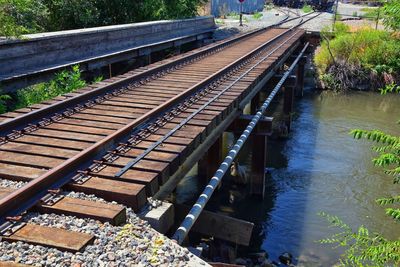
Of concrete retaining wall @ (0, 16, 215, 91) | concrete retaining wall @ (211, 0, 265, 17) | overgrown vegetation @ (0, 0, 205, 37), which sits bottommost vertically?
concrete retaining wall @ (0, 16, 215, 91)

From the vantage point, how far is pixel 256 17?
36.4m

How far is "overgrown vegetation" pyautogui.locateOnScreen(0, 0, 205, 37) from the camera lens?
11.5 meters

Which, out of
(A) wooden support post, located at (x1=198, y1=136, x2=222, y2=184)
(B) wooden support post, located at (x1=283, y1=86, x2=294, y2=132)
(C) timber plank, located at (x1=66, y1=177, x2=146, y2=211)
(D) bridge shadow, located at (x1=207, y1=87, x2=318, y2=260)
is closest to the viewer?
(C) timber plank, located at (x1=66, y1=177, x2=146, y2=211)

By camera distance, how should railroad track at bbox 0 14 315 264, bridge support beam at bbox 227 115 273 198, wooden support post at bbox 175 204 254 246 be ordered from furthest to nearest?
1. bridge support beam at bbox 227 115 273 198
2. wooden support post at bbox 175 204 254 246
3. railroad track at bbox 0 14 315 264

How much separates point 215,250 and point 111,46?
29.3ft

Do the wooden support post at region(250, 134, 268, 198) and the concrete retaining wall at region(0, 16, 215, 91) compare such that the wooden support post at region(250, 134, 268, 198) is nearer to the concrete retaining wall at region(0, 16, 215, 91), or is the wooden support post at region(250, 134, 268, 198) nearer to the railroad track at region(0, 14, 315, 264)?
the railroad track at region(0, 14, 315, 264)

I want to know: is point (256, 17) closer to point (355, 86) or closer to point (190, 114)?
point (355, 86)

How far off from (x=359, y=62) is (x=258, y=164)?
1380 cm

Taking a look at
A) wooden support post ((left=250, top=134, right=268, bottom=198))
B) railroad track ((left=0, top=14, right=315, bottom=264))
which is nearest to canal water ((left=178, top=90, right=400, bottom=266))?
wooden support post ((left=250, top=134, right=268, bottom=198))

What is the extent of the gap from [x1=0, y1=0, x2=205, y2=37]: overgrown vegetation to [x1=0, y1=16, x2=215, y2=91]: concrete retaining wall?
0.53 m

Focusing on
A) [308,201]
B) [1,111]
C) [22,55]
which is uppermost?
[22,55]

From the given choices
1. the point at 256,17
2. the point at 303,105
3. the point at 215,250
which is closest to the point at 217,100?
the point at 215,250

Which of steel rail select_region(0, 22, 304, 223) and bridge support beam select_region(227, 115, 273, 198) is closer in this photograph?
steel rail select_region(0, 22, 304, 223)

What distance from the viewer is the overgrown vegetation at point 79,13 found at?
454 inches
